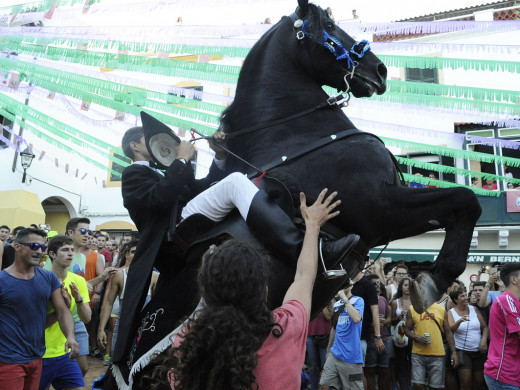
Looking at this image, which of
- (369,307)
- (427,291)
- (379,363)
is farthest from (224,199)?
(379,363)

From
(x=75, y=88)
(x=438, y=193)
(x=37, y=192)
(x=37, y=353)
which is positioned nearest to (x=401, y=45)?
(x=438, y=193)

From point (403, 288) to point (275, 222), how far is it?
20.3 ft

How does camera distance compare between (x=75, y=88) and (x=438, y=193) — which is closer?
(x=438, y=193)

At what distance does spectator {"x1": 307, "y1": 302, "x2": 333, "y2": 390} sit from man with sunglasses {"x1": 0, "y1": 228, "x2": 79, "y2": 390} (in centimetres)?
380

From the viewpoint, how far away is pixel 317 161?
2.72 meters

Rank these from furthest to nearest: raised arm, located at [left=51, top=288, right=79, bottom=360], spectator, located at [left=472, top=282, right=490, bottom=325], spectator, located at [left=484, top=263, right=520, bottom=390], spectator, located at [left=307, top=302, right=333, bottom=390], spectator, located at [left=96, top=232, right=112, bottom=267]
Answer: spectator, located at [left=96, top=232, right=112, bottom=267] < spectator, located at [left=472, top=282, right=490, bottom=325] < spectator, located at [left=307, top=302, right=333, bottom=390] < spectator, located at [left=484, top=263, right=520, bottom=390] < raised arm, located at [left=51, top=288, right=79, bottom=360]

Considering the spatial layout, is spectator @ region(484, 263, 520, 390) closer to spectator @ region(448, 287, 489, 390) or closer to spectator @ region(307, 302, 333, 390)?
spectator @ region(448, 287, 489, 390)

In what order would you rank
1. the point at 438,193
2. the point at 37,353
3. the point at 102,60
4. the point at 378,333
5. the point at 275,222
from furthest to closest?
the point at 378,333 < the point at 102,60 < the point at 37,353 < the point at 438,193 < the point at 275,222

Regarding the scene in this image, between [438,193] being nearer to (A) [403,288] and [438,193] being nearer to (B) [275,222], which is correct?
(B) [275,222]

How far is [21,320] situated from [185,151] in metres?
2.40

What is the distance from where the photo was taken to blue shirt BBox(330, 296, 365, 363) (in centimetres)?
668

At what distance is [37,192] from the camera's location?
17781mm

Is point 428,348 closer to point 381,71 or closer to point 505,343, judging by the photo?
point 505,343

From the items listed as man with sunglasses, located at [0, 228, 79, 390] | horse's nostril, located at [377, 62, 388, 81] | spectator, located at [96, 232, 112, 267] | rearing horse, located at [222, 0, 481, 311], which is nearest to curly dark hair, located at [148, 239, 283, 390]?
rearing horse, located at [222, 0, 481, 311]
